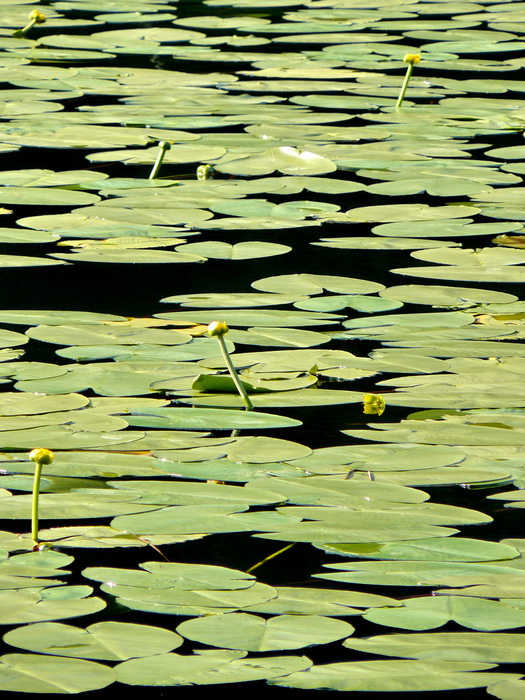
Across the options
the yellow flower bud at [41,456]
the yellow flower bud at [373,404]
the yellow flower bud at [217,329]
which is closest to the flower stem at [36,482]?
the yellow flower bud at [41,456]

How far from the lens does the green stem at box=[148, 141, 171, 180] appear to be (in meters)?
3.45

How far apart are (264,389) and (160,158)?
142 centimetres

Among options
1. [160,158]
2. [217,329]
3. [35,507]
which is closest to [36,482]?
[35,507]

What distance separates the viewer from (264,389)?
2221 millimetres

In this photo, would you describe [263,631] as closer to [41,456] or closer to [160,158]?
[41,456]

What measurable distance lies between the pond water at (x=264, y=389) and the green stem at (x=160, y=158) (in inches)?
1.2

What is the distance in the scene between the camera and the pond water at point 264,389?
1489 millimetres

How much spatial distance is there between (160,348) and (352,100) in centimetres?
232

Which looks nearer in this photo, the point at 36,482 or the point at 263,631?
the point at 263,631

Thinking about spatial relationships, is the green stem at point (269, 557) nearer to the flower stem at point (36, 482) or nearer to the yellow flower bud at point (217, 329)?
the flower stem at point (36, 482)

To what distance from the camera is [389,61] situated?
5180 mm

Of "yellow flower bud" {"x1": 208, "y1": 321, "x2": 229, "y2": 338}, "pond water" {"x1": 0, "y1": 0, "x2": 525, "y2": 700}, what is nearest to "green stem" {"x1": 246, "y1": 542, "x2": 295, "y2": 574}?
"pond water" {"x1": 0, "y1": 0, "x2": 525, "y2": 700}

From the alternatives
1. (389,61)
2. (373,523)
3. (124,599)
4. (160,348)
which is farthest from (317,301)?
(389,61)

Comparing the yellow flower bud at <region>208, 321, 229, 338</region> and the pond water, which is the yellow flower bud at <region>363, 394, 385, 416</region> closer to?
the pond water
